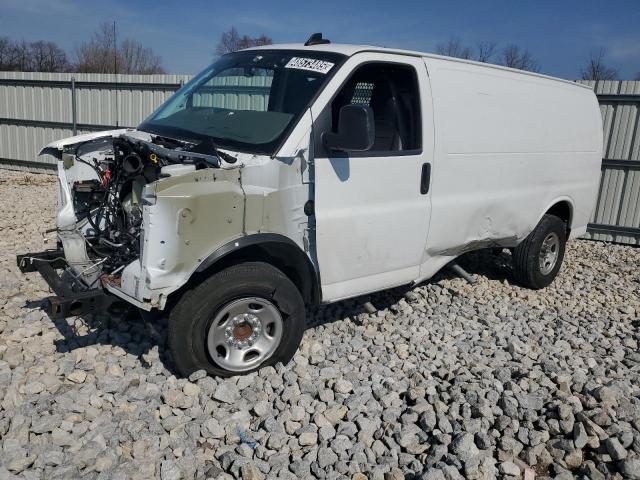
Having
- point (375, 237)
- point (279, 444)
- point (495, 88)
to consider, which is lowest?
Result: point (279, 444)

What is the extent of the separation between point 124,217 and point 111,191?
9.9 inches

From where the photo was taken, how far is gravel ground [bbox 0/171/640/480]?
3.13 m

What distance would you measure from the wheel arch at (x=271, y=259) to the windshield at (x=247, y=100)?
609mm

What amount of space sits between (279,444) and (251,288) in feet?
3.27

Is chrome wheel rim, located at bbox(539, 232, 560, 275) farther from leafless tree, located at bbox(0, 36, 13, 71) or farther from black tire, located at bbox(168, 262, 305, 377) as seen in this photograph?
leafless tree, located at bbox(0, 36, 13, 71)

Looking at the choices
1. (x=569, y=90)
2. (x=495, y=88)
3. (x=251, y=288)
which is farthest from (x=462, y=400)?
(x=569, y=90)

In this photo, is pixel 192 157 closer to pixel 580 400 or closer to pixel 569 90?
pixel 580 400

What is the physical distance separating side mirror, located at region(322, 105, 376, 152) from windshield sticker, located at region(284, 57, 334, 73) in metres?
0.50

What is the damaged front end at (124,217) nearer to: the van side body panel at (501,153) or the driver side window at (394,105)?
the driver side window at (394,105)

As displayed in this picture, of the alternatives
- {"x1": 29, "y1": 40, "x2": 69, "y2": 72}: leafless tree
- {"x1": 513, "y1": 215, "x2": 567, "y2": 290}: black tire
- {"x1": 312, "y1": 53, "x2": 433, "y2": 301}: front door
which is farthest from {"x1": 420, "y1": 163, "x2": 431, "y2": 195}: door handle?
{"x1": 29, "y1": 40, "x2": 69, "y2": 72}: leafless tree

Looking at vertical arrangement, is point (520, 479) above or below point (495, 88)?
below

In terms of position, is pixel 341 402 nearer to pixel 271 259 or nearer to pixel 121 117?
pixel 271 259

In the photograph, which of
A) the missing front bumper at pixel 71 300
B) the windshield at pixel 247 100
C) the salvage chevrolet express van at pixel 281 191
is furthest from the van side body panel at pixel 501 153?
the missing front bumper at pixel 71 300

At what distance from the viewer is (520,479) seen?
3.05 m
